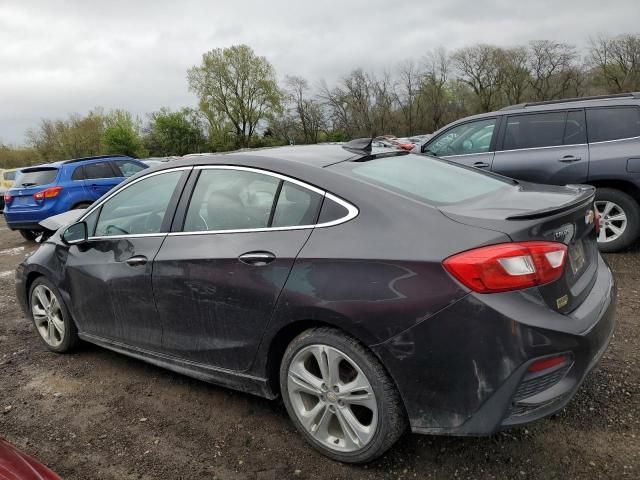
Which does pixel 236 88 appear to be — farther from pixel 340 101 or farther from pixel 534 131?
pixel 534 131

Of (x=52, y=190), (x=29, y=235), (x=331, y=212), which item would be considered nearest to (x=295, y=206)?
(x=331, y=212)

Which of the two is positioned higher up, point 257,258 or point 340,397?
point 257,258

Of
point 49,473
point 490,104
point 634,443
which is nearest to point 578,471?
point 634,443

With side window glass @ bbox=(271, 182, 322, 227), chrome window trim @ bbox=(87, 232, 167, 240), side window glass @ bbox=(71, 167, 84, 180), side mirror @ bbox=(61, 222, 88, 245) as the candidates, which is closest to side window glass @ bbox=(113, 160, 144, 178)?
side window glass @ bbox=(71, 167, 84, 180)

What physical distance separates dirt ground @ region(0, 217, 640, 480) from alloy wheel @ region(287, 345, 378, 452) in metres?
0.17

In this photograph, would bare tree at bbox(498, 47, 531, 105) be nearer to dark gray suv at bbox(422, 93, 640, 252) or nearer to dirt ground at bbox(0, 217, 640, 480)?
dark gray suv at bbox(422, 93, 640, 252)

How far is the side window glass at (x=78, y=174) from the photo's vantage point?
978 centimetres

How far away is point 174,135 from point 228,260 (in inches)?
2700

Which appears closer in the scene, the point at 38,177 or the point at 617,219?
the point at 617,219

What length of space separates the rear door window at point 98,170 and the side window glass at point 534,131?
7.82 m

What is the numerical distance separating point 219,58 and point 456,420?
75920 millimetres

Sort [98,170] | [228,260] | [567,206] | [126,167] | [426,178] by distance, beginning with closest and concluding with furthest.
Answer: [567,206], [228,260], [426,178], [98,170], [126,167]

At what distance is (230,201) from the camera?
9.41 ft

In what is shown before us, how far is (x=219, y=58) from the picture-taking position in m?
71.6
